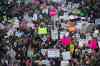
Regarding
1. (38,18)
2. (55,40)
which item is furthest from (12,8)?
(55,40)

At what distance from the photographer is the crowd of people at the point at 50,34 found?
16.1ft

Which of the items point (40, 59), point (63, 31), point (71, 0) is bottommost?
point (40, 59)

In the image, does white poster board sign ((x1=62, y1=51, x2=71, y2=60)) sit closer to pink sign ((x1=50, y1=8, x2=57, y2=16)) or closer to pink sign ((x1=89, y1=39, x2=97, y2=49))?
pink sign ((x1=89, y1=39, x2=97, y2=49))

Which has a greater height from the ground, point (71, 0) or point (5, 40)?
point (71, 0)

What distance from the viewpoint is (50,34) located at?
4.92m

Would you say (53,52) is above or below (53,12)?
below

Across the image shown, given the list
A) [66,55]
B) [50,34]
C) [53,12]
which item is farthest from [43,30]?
[66,55]

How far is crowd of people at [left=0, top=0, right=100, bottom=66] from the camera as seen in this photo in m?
4.90

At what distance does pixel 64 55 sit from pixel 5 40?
2.48ft

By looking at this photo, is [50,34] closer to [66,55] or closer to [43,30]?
[43,30]

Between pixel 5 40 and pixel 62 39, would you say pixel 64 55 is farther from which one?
pixel 5 40

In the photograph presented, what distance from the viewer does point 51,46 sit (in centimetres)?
491

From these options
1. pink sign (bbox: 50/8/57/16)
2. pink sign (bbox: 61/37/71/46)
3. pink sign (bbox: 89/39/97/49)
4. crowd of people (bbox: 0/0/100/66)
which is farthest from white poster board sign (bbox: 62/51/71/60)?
pink sign (bbox: 50/8/57/16)

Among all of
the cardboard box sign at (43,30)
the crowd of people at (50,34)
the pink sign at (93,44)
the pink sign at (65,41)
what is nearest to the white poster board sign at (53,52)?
the crowd of people at (50,34)
